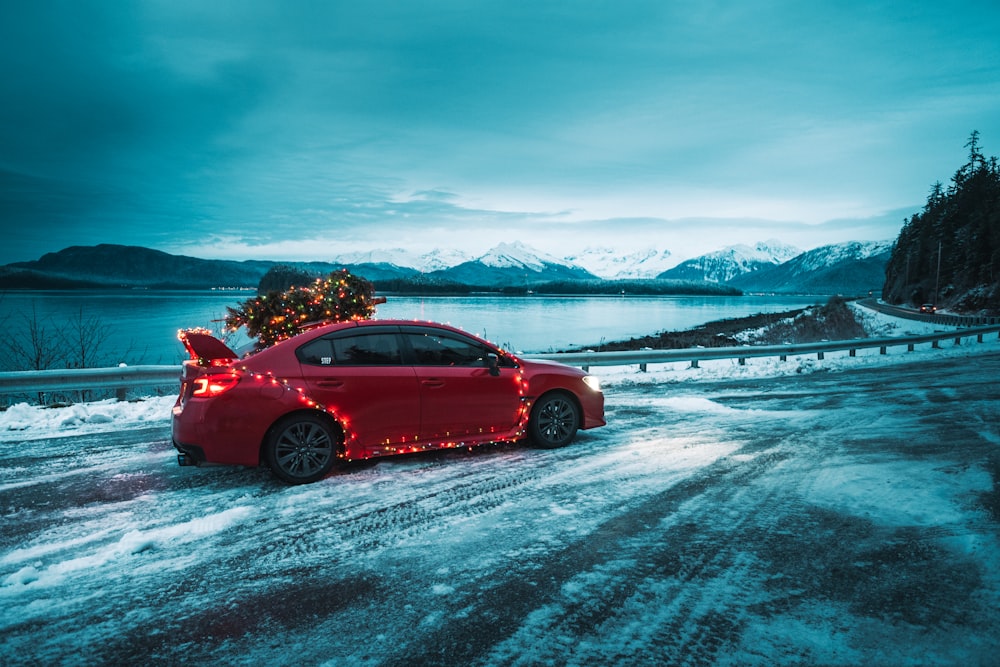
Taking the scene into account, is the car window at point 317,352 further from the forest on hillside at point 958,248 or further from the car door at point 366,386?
the forest on hillside at point 958,248

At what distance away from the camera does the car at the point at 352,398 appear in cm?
527

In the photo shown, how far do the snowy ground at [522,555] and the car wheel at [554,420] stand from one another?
230 mm

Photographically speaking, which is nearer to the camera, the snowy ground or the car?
the snowy ground

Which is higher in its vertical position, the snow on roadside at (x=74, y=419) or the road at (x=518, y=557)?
the snow on roadside at (x=74, y=419)

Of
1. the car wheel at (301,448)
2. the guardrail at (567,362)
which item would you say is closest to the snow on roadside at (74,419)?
the guardrail at (567,362)

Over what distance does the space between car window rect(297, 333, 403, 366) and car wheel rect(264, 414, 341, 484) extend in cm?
60

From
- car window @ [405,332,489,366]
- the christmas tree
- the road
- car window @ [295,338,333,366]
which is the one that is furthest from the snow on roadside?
car window @ [405,332,489,366]

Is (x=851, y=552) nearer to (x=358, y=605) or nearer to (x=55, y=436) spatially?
(x=358, y=605)

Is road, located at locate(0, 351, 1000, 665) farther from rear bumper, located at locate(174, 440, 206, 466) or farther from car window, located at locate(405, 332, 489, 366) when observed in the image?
car window, located at locate(405, 332, 489, 366)

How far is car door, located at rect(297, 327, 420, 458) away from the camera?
5.64 m

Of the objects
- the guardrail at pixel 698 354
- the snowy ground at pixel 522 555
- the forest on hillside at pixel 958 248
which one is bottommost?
the snowy ground at pixel 522 555

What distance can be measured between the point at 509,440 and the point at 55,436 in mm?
5961

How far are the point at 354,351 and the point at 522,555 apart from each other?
2.93 meters

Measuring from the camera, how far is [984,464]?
19.3 ft
